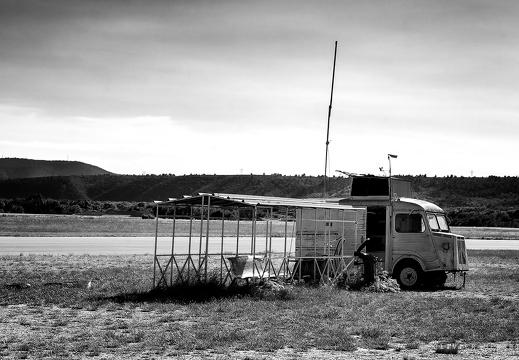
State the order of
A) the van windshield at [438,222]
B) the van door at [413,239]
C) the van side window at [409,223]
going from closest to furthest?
the van door at [413,239]
the van side window at [409,223]
the van windshield at [438,222]

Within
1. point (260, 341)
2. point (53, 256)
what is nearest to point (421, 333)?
point (260, 341)

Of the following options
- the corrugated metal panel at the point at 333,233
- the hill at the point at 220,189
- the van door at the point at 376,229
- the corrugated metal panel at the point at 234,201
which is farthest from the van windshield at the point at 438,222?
the hill at the point at 220,189

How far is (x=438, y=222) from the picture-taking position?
23625 millimetres

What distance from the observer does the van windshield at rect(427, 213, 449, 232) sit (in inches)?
913

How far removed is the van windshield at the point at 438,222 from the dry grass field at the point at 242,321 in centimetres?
184

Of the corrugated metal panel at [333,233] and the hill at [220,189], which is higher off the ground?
the hill at [220,189]

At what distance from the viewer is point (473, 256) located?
128 feet

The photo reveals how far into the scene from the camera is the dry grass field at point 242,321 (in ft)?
37.8

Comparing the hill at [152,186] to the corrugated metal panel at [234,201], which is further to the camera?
the hill at [152,186]

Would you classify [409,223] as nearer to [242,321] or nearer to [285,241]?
[285,241]

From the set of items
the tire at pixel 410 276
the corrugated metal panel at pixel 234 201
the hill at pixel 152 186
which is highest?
the hill at pixel 152 186

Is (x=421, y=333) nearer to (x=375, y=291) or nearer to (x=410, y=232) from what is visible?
(x=375, y=291)

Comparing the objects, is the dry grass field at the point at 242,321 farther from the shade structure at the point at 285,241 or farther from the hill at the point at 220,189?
the hill at the point at 220,189

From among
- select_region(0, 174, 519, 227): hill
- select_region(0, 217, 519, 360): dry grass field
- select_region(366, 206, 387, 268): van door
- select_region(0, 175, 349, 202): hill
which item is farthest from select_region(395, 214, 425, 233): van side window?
select_region(0, 175, 349, 202): hill
